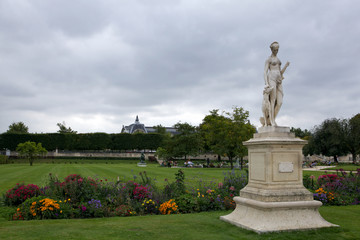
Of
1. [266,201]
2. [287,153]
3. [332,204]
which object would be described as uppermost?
[287,153]

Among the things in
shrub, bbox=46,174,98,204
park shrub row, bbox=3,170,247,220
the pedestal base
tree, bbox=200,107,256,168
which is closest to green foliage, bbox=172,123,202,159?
tree, bbox=200,107,256,168

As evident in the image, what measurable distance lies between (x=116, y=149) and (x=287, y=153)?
6450cm

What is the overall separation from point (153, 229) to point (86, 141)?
208ft

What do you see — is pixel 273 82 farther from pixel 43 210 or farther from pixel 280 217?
pixel 43 210

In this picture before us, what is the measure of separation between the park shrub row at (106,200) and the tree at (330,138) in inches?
1804

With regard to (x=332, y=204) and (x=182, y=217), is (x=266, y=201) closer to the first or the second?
(x=182, y=217)

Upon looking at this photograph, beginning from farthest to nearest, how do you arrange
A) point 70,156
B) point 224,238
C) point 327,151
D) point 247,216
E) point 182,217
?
point 70,156, point 327,151, point 182,217, point 247,216, point 224,238

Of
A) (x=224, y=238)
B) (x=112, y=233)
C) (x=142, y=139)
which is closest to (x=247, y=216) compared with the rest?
(x=224, y=238)

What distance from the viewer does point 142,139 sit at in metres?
69.4

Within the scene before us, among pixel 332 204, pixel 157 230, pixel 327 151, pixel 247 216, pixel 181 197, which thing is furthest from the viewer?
pixel 327 151

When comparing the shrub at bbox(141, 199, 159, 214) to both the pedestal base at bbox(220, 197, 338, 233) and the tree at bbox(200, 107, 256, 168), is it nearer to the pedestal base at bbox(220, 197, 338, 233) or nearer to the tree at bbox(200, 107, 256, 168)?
the pedestal base at bbox(220, 197, 338, 233)

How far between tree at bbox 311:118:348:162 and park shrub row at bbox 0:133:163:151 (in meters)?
31.6

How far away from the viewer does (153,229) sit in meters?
6.47

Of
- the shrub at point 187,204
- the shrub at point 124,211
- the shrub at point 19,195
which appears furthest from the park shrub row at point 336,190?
the shrub at point 19,195
